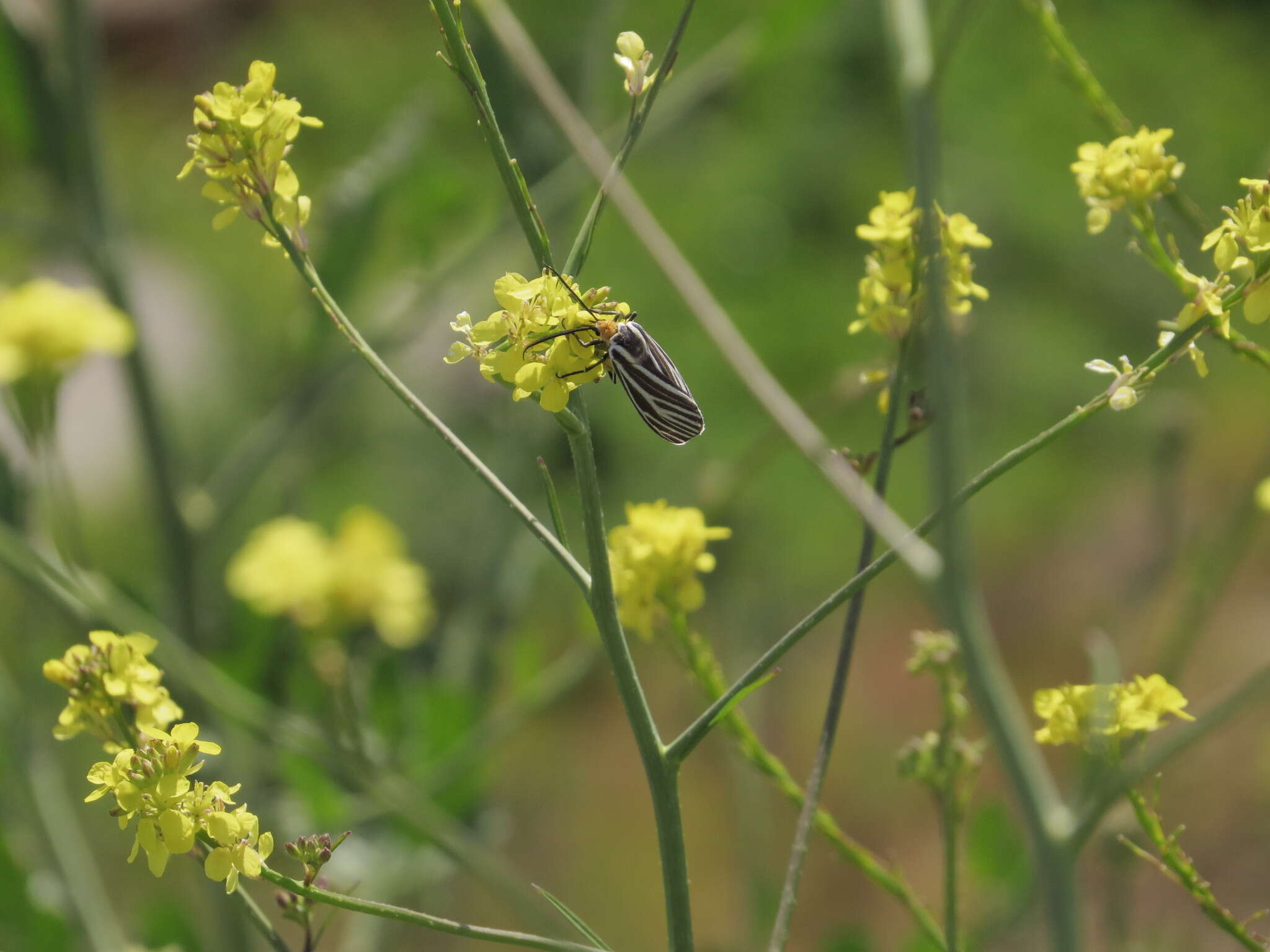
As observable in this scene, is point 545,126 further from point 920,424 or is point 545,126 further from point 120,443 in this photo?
point 120,443

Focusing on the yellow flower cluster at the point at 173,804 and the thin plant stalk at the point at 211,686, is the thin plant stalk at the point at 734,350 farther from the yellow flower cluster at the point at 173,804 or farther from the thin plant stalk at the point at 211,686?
the thin plant stalk at the point at 211,686

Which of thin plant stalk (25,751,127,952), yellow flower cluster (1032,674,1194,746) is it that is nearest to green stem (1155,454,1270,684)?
yellow flower cluster (1032,674,1194,746)

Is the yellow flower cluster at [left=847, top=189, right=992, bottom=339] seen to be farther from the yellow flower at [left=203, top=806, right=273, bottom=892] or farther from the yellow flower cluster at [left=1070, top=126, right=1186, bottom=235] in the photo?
the yellow flower at [left=203, top=806, right=273, bottom=892]

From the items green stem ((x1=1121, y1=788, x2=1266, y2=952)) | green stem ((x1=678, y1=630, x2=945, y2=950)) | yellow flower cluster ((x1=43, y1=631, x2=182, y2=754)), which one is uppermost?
yellow flower cluster ((x1=43, y1=631, x2=182, y2=754))

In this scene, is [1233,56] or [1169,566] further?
[1233,56]

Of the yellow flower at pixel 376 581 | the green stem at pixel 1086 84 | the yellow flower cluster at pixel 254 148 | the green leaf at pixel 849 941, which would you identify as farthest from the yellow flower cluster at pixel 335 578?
the green stem at pixel 1086 84

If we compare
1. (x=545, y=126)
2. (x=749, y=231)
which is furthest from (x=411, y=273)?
(x=749, y=231)
